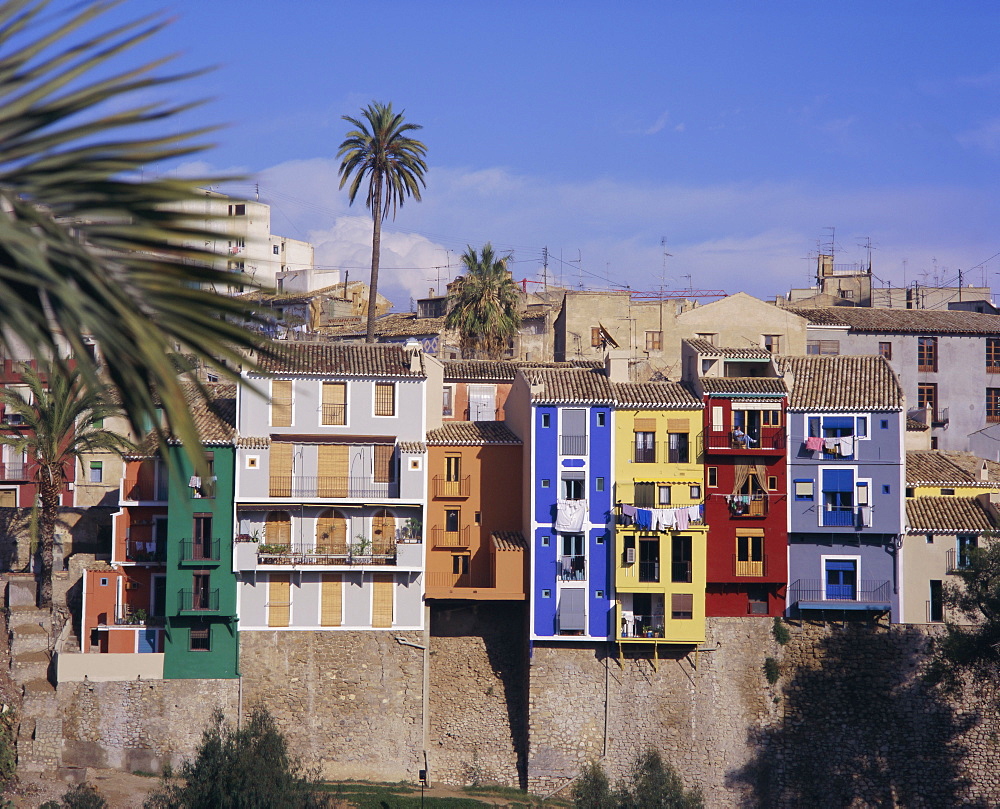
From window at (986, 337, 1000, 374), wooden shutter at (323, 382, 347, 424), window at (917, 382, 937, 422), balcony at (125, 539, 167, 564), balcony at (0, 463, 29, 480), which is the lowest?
balcony at (125, 539, 167, 564)

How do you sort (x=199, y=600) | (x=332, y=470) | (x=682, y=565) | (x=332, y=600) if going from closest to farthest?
(x=682, y=565) < (x=199, y=600) < (x=332, y=600) < (x=332, y=470)

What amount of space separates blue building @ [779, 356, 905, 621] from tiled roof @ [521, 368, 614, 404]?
346 inches

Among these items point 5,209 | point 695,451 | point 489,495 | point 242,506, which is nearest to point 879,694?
point 695,451

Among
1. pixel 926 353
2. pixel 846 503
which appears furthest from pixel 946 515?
pixel 926 353

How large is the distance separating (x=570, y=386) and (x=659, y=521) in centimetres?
743

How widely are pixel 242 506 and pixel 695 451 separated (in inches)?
805

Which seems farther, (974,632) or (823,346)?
(823,346)

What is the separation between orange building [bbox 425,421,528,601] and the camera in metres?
59.8

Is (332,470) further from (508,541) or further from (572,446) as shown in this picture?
(572,446)

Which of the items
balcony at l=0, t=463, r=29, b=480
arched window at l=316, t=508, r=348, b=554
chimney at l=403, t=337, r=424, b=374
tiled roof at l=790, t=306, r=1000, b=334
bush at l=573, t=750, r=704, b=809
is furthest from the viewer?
tiled roof at l=790, t=306, r=1000, b=334

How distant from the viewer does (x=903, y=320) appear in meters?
81.3

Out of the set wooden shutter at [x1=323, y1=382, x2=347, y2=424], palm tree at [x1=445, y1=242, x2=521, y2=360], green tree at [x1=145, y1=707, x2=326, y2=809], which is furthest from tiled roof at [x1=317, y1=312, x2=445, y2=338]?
green tree at [x1=145, y1=707, x2=326, y2=809]

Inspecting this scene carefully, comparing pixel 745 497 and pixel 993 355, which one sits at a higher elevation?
pixel 993 355

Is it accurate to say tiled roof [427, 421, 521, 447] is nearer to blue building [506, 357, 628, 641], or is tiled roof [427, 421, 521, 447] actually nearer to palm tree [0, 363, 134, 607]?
blue building [506, 357, 628, 641]
